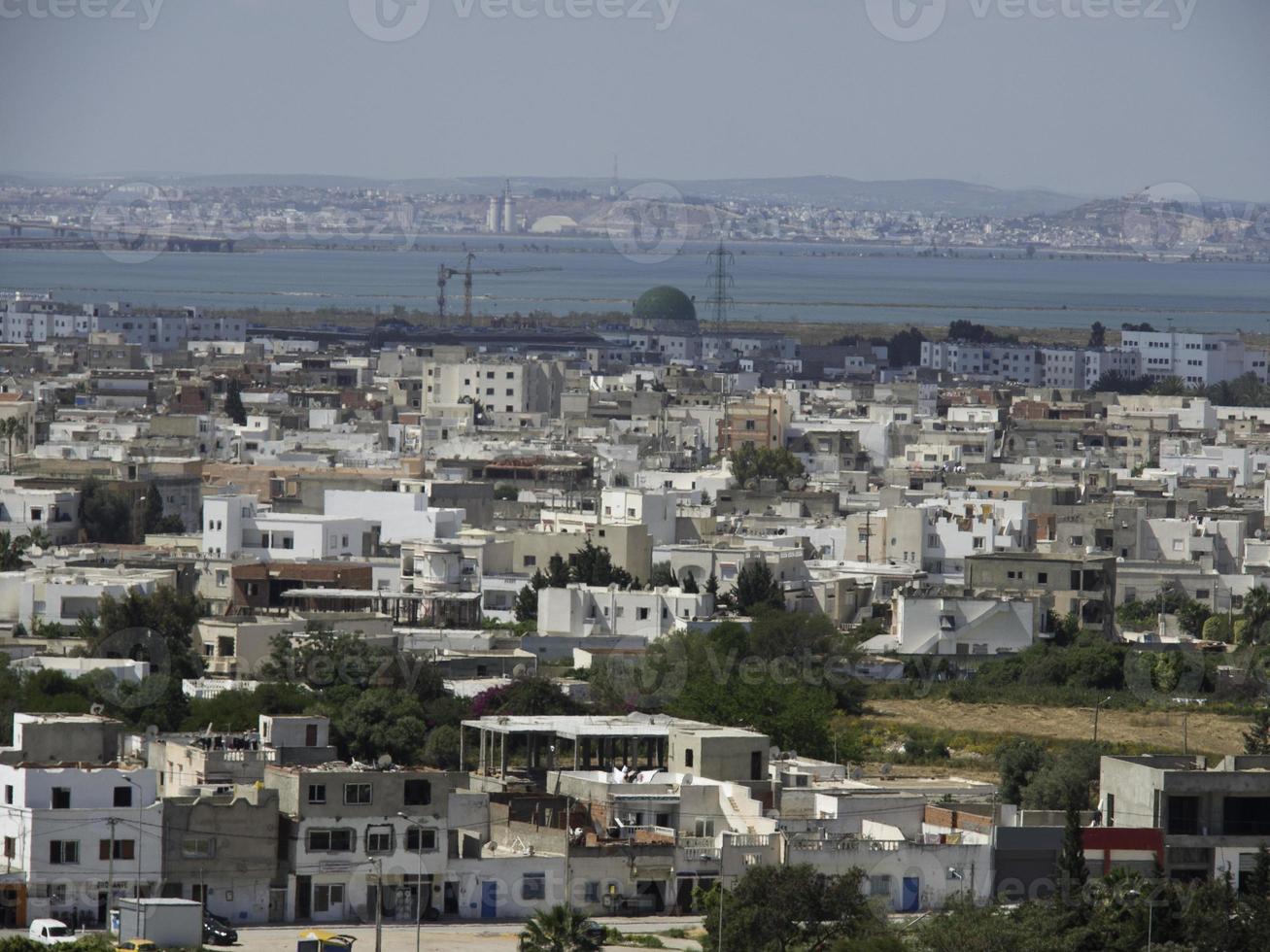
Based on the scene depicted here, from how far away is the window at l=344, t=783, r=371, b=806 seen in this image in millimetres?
19438

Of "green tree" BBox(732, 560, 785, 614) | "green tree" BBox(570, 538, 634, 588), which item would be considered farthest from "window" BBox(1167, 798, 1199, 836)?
"green tree" BBox(570, 538, 634, 588)

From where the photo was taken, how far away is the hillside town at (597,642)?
765 inches

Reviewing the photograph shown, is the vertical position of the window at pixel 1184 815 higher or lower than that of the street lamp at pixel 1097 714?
higher

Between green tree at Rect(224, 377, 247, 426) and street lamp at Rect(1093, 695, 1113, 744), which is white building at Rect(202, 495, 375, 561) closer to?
street lamp at Rect(1093, 695, 1113, 744)

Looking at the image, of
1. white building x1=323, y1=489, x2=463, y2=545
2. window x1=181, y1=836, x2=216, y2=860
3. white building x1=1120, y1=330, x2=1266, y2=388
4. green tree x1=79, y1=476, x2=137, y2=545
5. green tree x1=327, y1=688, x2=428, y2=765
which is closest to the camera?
window x1=181, y1=836, x2=216, y2=860

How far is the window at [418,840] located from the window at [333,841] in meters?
0.34

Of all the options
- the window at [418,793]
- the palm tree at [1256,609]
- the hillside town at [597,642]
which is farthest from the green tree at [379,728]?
the palm tree at [1256,609]

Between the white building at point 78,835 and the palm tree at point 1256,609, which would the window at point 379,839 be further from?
the palm tree at point 1256,609

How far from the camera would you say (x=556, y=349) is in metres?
102

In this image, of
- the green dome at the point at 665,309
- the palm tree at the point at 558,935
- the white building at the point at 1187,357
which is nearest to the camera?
the palm tree at the point at 558,935

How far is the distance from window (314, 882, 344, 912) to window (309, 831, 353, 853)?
0.21 meters

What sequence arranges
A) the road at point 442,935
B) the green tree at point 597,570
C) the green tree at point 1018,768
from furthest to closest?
the green tree at point 597,570 → the green tree at point 1018,768 → the road at point 442,935

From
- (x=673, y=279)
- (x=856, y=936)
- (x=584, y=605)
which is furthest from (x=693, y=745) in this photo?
(x=673, y=279)

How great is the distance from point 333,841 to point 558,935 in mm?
2760
